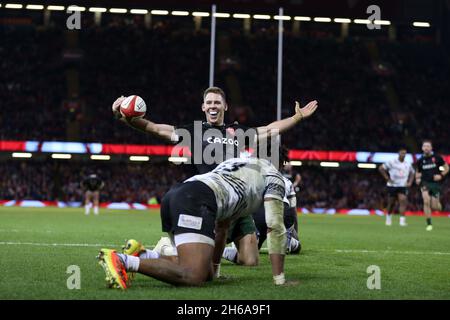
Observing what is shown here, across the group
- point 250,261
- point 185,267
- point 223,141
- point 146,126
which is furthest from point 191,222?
point 250,261

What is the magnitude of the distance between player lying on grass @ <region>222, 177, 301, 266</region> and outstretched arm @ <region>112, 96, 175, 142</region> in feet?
6.59

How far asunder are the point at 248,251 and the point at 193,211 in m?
2.67

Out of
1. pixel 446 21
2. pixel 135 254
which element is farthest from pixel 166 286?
pixel 446 21

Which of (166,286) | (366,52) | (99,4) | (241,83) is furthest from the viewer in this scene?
(366,52)

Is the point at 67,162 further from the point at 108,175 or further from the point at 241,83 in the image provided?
the point at 241,83

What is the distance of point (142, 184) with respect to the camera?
40.1 m

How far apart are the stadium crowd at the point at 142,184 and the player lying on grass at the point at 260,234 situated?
28.0m

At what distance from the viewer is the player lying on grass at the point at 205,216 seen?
6.01m

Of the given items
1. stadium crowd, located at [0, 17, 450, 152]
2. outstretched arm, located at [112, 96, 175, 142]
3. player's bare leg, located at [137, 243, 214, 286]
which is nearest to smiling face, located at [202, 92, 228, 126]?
outstretched arm, located at [112, 96, 175, 142]

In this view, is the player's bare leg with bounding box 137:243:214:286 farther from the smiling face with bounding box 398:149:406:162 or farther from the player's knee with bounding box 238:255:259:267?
the smiling face with bounding box 398:149:406:162

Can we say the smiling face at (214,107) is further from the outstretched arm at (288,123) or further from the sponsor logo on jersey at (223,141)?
the outstretched arm at (288,123)

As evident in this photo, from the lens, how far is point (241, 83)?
44.9 metres

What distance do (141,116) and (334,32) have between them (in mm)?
44691
